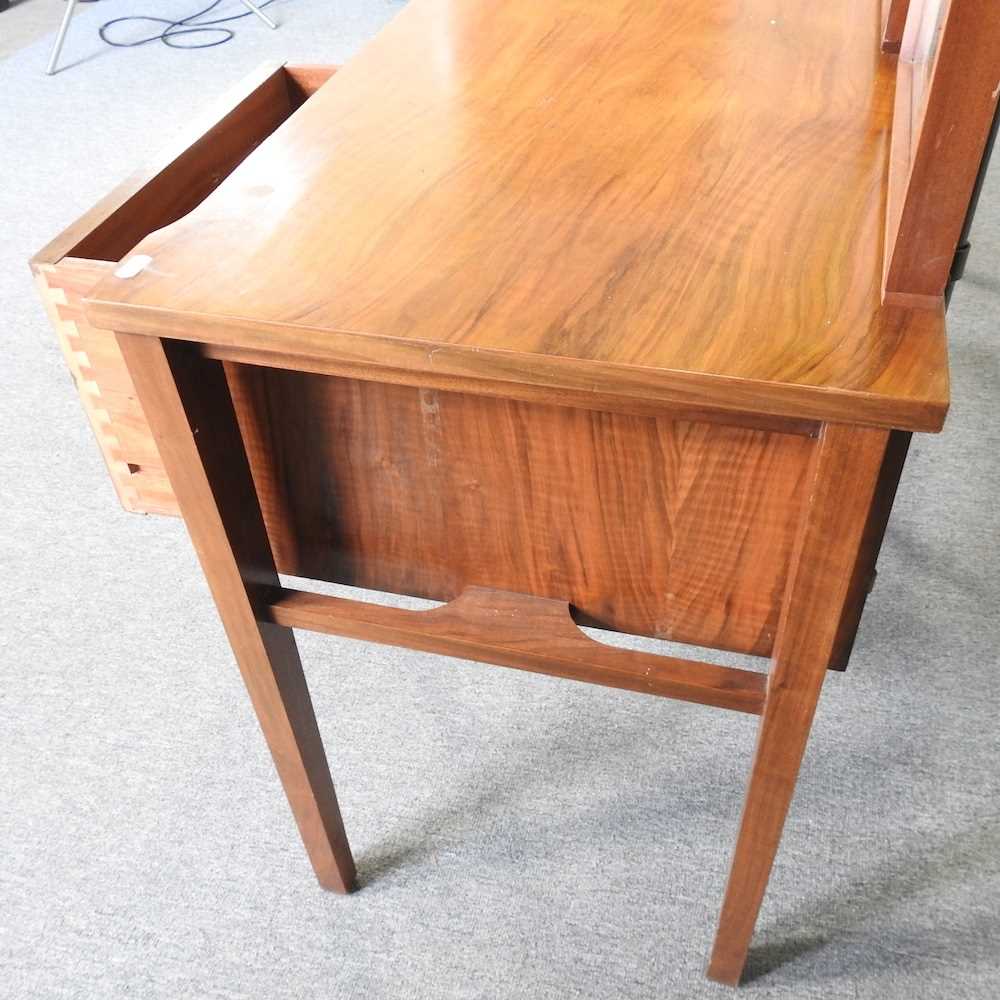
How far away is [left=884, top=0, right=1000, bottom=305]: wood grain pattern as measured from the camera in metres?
0.49

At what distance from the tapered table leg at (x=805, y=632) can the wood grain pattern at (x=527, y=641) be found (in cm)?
3

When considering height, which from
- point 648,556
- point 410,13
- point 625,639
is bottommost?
point 625,639

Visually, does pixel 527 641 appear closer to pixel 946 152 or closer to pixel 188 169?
pixel 946 152

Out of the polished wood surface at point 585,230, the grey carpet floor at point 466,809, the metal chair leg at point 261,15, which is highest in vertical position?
the polished wood surface at point 585,230

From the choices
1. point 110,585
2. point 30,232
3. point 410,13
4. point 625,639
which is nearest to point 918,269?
point 410,13

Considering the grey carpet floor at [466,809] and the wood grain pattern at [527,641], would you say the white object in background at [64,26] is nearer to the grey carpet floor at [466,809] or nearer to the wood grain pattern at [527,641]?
the grey carpet floor at [466,809]

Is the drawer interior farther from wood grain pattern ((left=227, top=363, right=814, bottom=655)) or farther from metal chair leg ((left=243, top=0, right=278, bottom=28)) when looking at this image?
metal chair leg ((left=243, top=0, right=278, bottom=28))

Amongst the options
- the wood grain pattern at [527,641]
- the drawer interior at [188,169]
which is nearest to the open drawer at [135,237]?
the drawer interior at [188,169]

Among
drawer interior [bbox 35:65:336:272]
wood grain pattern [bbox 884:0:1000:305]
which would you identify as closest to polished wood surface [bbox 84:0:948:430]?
wood grain pattern [bbox 884:0:1000:305]

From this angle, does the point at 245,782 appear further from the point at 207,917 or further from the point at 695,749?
the point at 695,749

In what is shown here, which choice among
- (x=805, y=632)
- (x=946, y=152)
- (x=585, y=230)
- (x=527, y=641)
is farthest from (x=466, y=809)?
(x=946, y=152)

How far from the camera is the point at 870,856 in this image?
1.07 m

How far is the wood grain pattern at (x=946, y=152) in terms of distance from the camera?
49cm

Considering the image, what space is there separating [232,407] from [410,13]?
518mm
